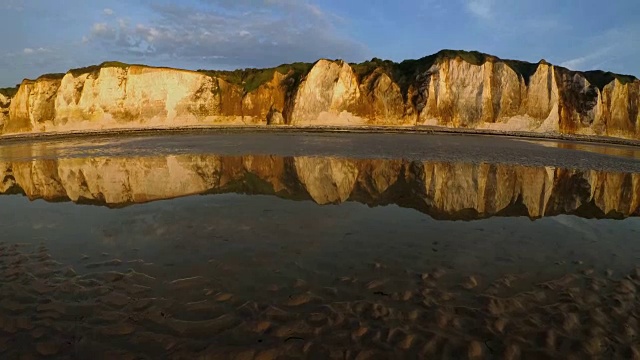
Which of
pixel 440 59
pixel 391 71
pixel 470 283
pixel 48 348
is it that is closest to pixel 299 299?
pixel 470 283

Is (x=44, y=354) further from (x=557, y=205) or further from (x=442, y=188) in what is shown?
(x=557, y=205)

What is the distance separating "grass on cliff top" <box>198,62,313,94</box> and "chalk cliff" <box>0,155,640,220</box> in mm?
48727

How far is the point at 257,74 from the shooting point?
6725 cm

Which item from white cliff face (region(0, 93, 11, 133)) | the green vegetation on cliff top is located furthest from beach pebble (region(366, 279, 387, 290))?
white cliff face (region(0, 93, 11, 133))

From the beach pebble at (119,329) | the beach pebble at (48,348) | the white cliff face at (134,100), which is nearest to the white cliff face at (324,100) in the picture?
the white cliff face at (134,100)

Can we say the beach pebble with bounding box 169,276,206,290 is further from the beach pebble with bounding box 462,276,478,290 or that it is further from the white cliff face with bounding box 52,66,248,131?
the white cliff face with bounding box 52,66,248,131

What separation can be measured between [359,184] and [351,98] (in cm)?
5191

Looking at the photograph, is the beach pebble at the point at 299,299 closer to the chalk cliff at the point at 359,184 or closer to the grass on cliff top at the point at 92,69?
the chalk cliff at the point at 359,184

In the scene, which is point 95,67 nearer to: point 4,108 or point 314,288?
point 4,108

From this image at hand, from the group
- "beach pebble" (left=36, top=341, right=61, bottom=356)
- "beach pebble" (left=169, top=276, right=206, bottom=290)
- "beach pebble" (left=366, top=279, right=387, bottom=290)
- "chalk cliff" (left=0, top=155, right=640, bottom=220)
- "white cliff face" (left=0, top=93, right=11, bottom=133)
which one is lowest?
"beach pebble" (left=366, top=279, right=387, bottom=290)

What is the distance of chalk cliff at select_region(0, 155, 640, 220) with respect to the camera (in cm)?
1062

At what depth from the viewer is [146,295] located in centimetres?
495

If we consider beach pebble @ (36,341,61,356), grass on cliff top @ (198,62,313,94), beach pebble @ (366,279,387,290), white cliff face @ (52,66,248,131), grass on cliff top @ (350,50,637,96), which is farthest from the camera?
grass on cliff top @ (198,62,313,94)

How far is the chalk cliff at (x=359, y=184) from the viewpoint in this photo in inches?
418
